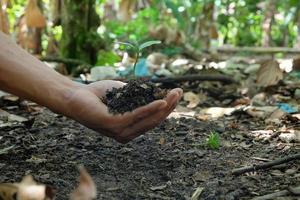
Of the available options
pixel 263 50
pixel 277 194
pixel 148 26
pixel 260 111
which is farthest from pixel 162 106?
pixel 148 26

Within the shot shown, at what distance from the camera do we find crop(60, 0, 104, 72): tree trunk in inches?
140

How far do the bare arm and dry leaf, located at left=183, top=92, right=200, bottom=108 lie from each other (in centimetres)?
111

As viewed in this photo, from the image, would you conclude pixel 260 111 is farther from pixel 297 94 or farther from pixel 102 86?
pixel 102 86

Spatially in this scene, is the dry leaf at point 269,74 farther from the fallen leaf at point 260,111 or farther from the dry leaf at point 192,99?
the fallen leaf at point 260,111

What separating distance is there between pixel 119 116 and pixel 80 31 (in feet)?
7.08

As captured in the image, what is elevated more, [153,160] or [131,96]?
[131,96]

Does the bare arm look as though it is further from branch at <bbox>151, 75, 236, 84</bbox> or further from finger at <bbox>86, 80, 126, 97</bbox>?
branch at <bbox>151, 75, 236, 84</bbox>

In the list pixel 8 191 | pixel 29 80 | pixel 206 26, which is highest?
pixel 29 80

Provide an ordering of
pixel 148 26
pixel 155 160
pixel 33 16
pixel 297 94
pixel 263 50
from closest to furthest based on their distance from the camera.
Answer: pixel 155 160 < pixel 297 94 < pixel 33 16 < pixel 263 50 < pixel 148 26

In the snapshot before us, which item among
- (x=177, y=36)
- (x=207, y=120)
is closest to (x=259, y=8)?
(x=177, y=36)

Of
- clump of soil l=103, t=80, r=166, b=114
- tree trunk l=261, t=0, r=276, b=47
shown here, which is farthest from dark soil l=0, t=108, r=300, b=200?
tree trunk l=261, t=0, r=276, b=47

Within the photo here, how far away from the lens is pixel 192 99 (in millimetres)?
2785

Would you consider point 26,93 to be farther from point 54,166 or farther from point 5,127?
point 5,127

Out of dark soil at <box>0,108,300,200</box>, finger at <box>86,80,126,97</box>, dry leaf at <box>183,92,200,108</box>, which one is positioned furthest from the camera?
dry leaf at <box>183,92,200,108</box>
